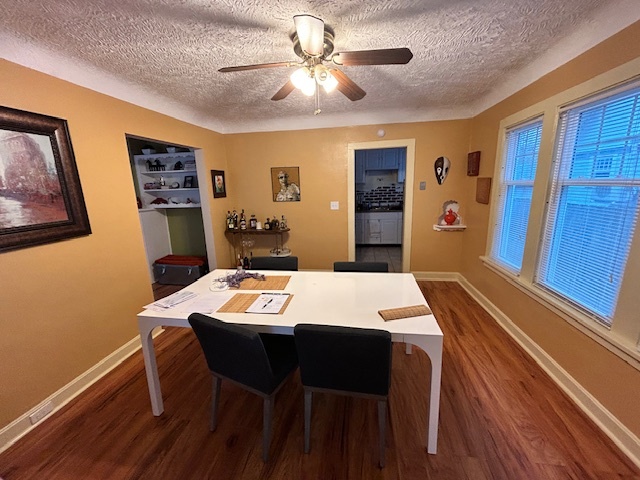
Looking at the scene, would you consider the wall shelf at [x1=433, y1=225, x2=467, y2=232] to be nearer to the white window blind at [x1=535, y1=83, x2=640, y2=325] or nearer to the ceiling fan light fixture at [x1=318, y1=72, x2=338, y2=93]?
the white window blind at [x1=535, y1=83, x2=640, y2=325]

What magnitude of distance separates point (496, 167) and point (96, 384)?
162 inches

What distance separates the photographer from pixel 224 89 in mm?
2459

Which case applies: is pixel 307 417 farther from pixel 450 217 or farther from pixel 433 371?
pixel 450 217

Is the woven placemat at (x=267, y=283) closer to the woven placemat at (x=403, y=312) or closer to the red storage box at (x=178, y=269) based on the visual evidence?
the woven placemat at (x=403, y=312)

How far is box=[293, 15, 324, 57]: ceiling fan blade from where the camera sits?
1.20 m

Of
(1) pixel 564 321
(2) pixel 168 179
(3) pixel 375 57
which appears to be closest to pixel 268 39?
(3) pixel 375 57

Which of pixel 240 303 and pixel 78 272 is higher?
pixel 78 272

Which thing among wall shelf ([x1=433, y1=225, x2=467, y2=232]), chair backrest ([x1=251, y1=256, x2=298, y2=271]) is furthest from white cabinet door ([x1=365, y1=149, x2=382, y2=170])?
chair backrest ([x1=251, y1=256, x2=298, y2=271])

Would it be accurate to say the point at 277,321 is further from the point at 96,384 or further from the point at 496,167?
the point at 496,167

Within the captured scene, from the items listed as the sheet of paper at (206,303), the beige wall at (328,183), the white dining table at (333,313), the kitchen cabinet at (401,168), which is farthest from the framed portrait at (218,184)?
the kitchen cabinet at (401,168)

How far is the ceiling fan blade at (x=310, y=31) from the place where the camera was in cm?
120

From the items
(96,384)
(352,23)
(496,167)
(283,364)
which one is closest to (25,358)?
(96,384)

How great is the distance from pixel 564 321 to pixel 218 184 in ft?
12.8

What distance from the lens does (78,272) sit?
1859mm
